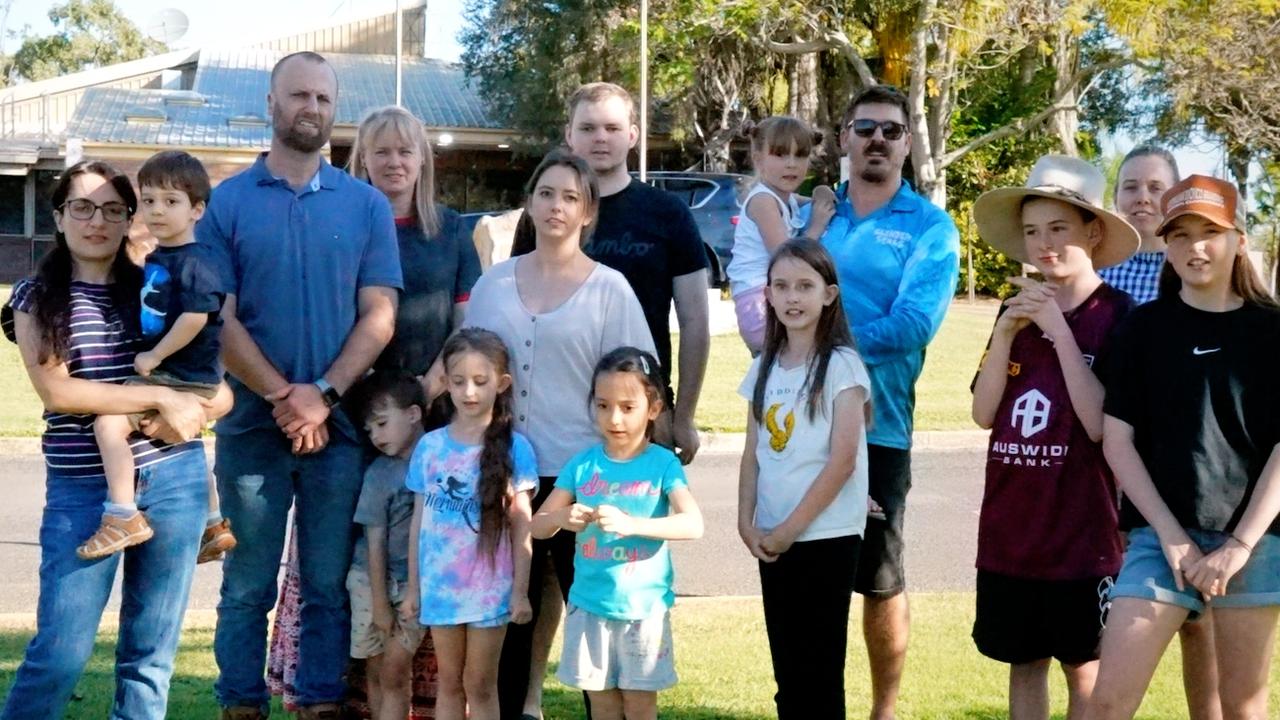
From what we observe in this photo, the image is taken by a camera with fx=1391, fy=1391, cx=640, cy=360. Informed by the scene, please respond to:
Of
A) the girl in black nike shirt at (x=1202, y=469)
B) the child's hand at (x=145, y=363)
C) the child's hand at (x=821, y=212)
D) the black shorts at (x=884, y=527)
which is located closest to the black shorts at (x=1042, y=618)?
the girl in black nike shirt at (x=1202, y=469)

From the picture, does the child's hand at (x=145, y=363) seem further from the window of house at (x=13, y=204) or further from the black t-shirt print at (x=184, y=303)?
the window of house at (x=13, y=204)

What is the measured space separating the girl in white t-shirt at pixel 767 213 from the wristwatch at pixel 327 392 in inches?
A: 57.7

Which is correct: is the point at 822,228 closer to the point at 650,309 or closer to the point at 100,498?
the point at 650,309

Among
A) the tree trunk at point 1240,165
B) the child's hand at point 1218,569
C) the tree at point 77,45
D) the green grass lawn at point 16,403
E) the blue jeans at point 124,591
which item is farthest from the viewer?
the tree at point 77,45

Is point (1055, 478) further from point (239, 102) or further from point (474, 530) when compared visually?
point (239, 102)

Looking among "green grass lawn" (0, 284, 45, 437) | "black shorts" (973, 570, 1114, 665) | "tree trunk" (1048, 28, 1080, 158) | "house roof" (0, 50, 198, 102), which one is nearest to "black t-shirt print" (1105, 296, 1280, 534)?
"black shorts" (973, 570, 1114, 665)

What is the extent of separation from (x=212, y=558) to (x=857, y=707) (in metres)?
2.54

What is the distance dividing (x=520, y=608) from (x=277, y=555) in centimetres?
99

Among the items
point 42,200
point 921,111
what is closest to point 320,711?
point 921,111

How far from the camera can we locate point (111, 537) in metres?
4.13

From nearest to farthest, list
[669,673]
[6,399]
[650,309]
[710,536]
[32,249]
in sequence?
[669,673] → [650,309] → [710,536] → [6,399] → [32,249]

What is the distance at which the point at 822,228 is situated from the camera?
16.9 feet

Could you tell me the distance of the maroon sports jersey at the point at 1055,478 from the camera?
14.3ft

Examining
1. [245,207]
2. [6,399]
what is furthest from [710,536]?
[6,399]
